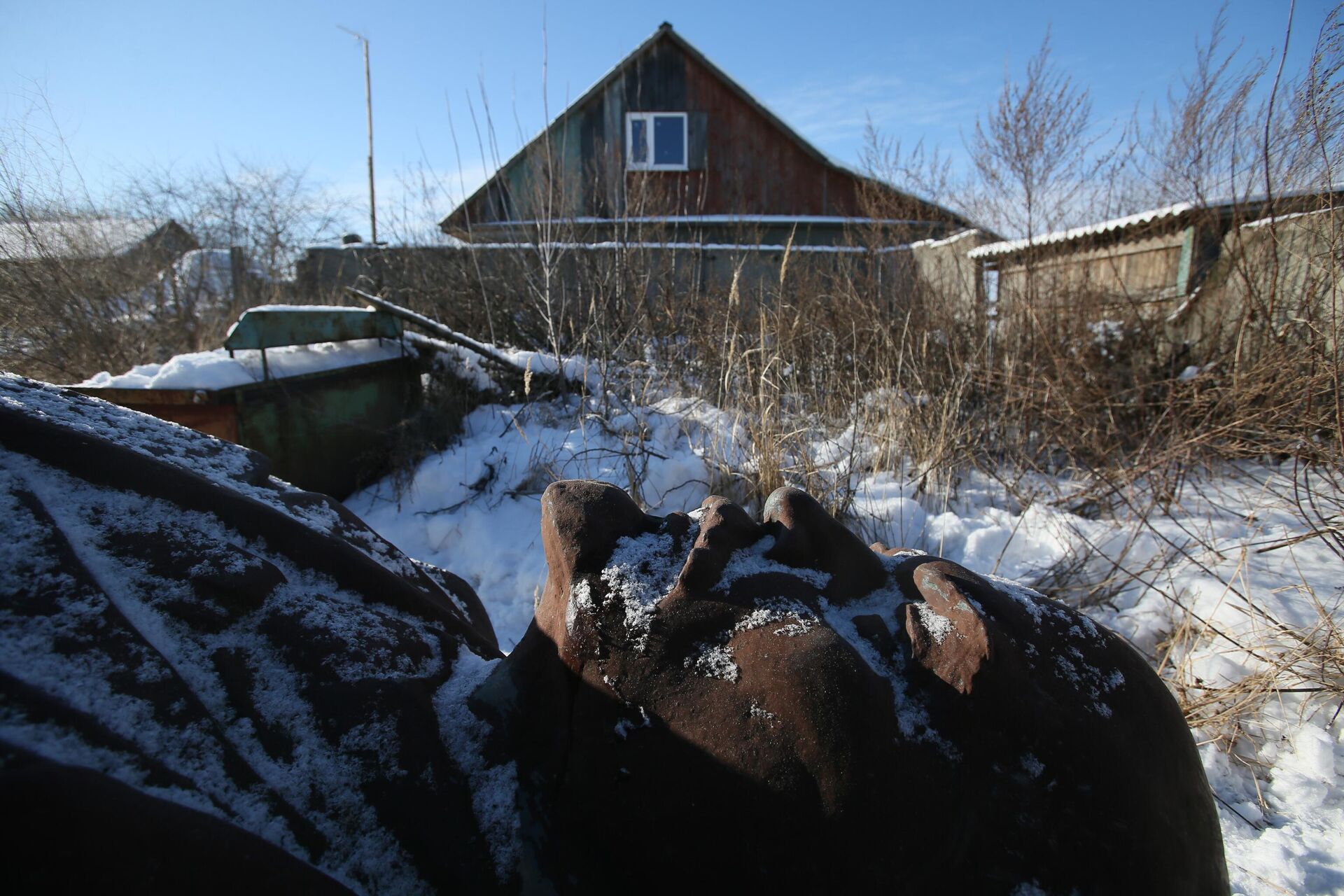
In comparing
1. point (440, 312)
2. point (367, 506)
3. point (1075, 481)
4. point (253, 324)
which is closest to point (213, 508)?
point (253, 324)

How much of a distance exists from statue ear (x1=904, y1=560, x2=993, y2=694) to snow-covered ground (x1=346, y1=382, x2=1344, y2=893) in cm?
154

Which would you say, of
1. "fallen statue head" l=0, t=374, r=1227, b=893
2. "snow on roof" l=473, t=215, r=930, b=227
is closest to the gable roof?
"snow on roof" l=473, t=215, r=930, b=227

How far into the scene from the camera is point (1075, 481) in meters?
4.27

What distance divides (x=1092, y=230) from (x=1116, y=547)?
334 centimetres

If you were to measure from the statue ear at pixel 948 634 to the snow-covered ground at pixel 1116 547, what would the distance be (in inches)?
60.7

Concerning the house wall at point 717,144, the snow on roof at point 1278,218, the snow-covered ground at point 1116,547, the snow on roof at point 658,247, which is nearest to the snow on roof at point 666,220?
Result: the snow on roof at point 658,247

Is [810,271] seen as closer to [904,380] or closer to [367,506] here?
[904,380]

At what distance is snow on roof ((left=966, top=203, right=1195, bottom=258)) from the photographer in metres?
5.15

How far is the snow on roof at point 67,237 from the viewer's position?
3816 millimetres

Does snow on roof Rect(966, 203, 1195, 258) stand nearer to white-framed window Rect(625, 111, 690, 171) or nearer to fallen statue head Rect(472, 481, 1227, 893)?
fallen statue head Rect(472, 481, 1227, 893)

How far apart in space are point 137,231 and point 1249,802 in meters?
9.41

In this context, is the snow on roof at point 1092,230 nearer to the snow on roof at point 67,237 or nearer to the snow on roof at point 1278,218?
the snow on roof at point 1278,218

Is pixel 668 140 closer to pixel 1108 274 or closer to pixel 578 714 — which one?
pixel 1108 274

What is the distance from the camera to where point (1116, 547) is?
3396mm
